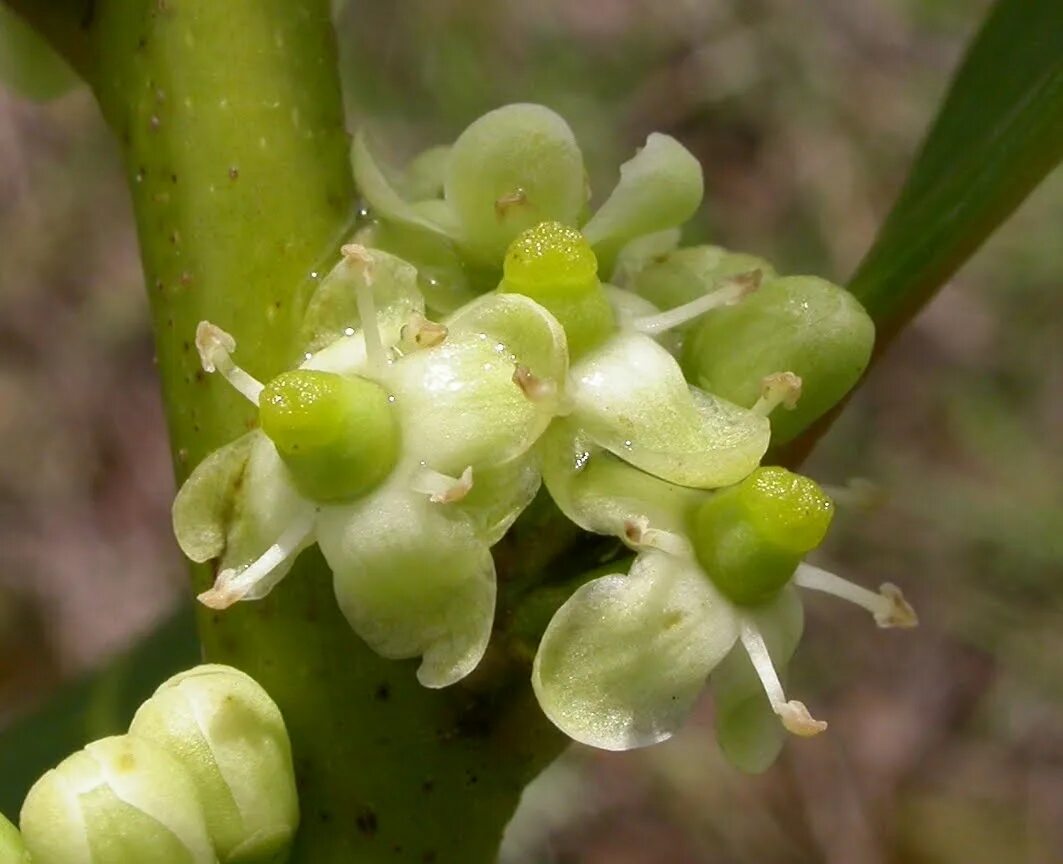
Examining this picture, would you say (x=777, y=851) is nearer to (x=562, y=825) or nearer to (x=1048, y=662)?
(x=562, y=825)

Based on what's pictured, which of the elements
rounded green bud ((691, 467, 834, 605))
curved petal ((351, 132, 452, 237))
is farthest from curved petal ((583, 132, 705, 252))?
rounded green bud ((691, 467, 834, 605))

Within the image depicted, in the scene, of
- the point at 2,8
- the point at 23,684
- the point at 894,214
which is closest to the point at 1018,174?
the point at 894,214

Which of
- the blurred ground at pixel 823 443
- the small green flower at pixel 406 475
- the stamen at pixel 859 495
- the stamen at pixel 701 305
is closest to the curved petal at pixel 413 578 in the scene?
the small green flower at pixel 406 475

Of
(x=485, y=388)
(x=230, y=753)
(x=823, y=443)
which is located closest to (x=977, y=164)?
(x=485, y=388)

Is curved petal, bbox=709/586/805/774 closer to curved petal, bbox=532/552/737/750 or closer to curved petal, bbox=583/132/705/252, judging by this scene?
curved petal, bbox=532/552/737/750

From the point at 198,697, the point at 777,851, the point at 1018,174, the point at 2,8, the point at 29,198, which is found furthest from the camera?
the point at 29,198

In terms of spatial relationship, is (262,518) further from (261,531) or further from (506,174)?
(506,174)

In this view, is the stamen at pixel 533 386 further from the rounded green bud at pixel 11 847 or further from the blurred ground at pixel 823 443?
the blurred ground at pixel 823 443
